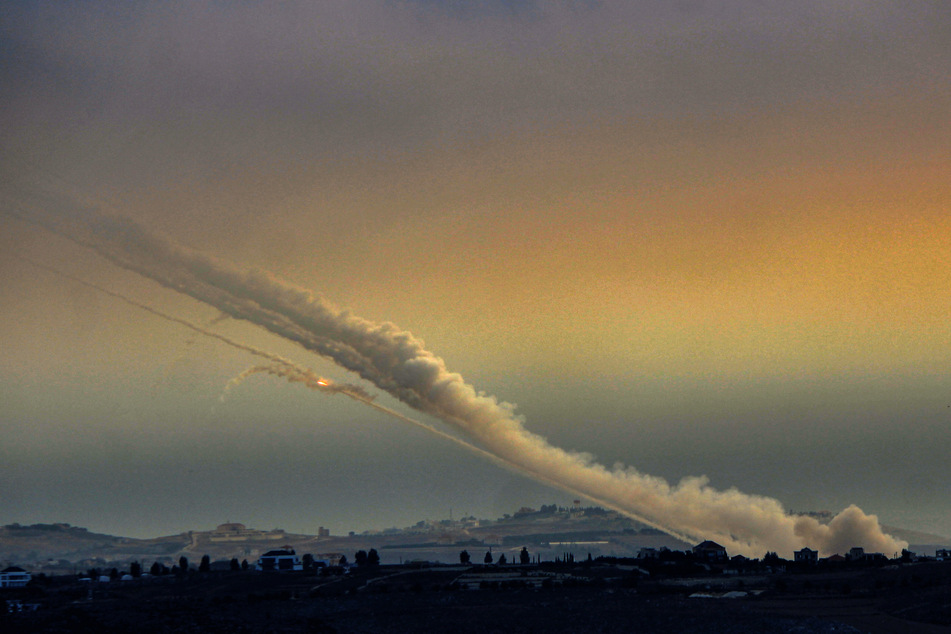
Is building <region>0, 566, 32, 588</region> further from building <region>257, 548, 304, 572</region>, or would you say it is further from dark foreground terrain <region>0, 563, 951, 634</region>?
building <region>257, 548, 304, 572</region>

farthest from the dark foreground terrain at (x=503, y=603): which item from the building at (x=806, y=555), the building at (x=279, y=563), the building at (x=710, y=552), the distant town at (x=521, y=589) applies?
the building at (x=806, y=555)

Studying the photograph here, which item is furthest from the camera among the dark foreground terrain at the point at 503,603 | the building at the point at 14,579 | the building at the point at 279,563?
the building at the point at 279,563

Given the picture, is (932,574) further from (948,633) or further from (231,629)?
(231,629)

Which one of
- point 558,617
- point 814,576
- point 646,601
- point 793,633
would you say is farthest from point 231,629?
point 814,576

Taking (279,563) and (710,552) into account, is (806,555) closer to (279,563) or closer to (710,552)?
(710,552)

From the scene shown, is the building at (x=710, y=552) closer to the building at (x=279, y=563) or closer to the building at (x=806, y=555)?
the building at (x=806, y=555)

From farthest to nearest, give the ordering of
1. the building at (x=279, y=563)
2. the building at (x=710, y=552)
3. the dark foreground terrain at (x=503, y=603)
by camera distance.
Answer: the building at (x=279, y=563), the building at (x=710, y=552), the dark foreground terrain at (x=503, y=603)

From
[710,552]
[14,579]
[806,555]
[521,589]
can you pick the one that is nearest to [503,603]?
[521,589]
